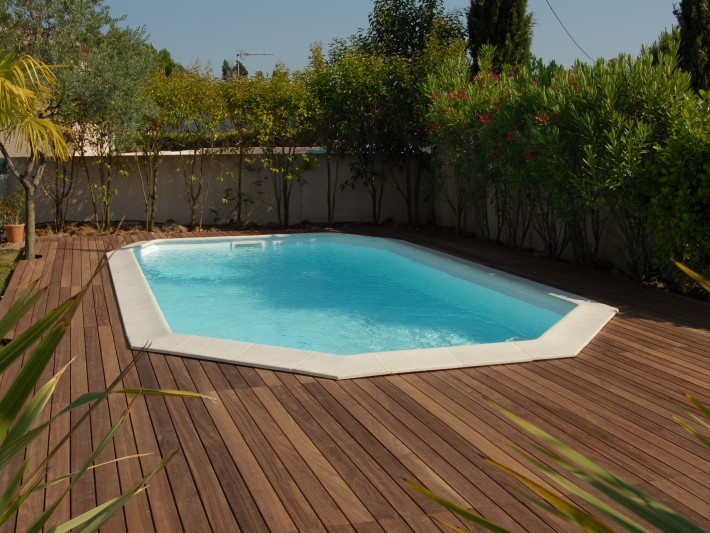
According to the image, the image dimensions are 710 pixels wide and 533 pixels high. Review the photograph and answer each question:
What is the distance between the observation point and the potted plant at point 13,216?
34.3 feet

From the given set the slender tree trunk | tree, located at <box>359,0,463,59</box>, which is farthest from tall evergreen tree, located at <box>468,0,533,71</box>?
the slender tree trunk

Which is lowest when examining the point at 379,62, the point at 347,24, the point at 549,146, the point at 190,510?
the point at 190,510

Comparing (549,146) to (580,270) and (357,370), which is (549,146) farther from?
(357,370)

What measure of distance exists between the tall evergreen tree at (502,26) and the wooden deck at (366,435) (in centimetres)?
918

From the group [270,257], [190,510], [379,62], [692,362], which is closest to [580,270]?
[692,362]

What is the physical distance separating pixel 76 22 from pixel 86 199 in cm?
361

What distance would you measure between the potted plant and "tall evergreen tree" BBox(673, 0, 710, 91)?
1012 cm

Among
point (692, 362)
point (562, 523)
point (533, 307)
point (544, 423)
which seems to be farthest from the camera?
point (533, 307)

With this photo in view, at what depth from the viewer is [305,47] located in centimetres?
1282

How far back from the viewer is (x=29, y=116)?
4.92 metres

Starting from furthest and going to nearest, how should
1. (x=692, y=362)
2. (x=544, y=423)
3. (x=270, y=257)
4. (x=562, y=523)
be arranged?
(x=270, y=257) < (x=692, y=362) < (x=544, y=423) < (x=562, y=523)

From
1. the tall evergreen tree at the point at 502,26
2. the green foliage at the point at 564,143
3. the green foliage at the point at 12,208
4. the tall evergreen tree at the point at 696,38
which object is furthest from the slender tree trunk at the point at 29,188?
the tall evergreen tree at the point at 696,38

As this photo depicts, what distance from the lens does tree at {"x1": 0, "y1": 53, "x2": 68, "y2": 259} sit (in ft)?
15.2

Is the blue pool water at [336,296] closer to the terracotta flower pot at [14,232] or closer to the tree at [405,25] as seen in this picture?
the terracotta flower pot at [14,232]
